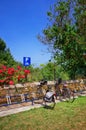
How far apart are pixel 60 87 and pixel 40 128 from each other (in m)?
8.43

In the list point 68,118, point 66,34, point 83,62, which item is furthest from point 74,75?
point 68,118

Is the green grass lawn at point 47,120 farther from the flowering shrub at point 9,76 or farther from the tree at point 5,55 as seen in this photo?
the tree at point 5,55

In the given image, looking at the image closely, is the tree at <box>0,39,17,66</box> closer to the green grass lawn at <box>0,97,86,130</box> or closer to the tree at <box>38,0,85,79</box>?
the tree at <box>38,0,85,79</box>

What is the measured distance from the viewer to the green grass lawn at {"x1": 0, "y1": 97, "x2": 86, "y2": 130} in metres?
9.41

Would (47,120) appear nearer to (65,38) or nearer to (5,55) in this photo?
(65,38)

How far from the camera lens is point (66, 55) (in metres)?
25.0

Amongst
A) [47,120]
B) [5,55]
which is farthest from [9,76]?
[5,55]

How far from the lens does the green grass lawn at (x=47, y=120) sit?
30.9ft

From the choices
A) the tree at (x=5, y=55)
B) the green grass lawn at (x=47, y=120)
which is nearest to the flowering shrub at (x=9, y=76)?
the green grass lawn at (x=47, y=120)

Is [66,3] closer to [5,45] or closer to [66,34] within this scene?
[66,34]

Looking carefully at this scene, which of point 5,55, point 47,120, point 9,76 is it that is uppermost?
point 5,55

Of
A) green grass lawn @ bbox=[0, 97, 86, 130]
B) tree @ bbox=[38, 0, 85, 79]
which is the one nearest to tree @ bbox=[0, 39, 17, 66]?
tree @ bbox=[38, 0, 85, 79]

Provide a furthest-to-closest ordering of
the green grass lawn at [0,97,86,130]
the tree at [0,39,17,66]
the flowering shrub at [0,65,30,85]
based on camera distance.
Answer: the tree at [0,39,17,66], the flowering shrub at [0,65,30,85], the green grass lawn at [0,97,86,130]

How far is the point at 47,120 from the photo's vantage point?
10430 millimetres
